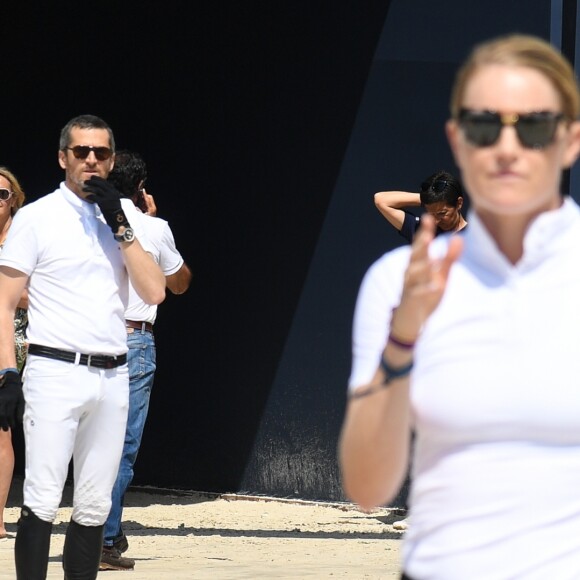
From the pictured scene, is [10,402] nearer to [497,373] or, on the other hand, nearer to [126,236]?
[126,236]

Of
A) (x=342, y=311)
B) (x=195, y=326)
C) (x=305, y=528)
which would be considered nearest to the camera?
(x=305, y=528)

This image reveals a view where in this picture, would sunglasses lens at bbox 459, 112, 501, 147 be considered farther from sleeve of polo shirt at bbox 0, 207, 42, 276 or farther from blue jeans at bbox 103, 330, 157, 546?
blue jeans at bbox 103, 330, 157, 546

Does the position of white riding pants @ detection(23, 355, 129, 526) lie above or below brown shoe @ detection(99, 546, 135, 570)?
above

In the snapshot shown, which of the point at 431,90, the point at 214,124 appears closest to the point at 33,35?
the point at 214,124

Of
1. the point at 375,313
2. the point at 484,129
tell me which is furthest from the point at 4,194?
the point at 484,129

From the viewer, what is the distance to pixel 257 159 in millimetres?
9523

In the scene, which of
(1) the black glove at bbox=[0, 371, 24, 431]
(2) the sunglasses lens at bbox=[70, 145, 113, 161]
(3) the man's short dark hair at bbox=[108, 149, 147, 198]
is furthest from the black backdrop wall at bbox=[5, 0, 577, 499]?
(1) the black glove at bbox=[0, 371, 24, 431]

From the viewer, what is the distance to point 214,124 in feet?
31.7

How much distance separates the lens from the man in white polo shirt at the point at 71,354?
214 inches

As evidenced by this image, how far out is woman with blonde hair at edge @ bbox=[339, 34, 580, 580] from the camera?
2113 millimetres

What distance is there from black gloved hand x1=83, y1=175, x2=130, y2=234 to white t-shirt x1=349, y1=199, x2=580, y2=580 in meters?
3.40

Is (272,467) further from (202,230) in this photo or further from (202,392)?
(202,230)

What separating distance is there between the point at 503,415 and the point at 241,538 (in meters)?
6.15

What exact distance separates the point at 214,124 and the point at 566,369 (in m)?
7.68
